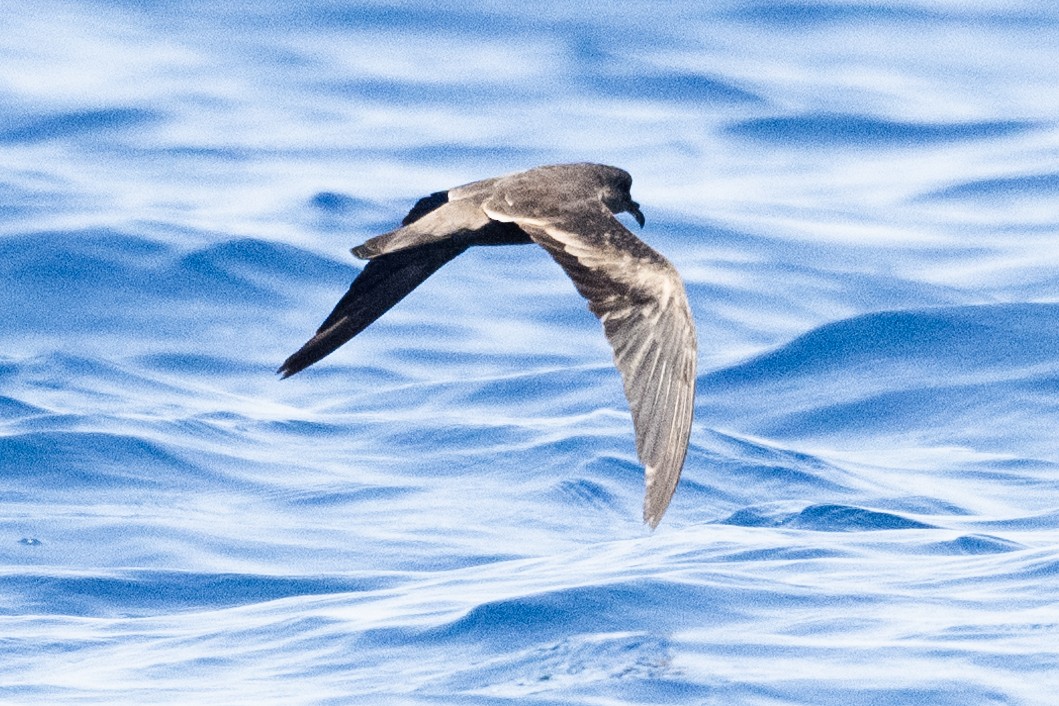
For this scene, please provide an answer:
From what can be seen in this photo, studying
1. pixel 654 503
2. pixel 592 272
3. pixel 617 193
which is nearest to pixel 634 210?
pixel 617 193

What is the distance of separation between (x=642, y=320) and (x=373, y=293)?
1.36m

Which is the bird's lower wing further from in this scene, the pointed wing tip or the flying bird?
the pointed wing tip

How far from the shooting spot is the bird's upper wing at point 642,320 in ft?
19.9

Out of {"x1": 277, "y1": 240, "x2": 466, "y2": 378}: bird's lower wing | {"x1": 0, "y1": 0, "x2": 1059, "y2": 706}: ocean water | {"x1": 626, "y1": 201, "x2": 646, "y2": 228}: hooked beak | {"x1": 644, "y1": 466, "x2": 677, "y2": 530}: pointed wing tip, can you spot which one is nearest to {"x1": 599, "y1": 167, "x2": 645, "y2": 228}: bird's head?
{"x1": 626, "y1": 201, "x2": 646, "y2": 228}: hooked beak

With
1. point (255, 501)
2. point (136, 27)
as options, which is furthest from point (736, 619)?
point (136, 27)

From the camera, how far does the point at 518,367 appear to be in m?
12.5

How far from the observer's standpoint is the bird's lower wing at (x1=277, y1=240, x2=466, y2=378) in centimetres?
738

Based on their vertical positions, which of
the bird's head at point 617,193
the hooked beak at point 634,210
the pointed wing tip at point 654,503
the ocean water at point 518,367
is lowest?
the ocean water at point 518,367

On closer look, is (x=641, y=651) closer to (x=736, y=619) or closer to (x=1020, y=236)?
(x=736, y=619)

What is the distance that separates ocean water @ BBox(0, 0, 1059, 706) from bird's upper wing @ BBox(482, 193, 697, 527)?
1242mm

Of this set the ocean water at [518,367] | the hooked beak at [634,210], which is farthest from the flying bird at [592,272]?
the ocean water at [518,367]

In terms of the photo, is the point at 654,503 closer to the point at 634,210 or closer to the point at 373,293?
the point at 373,293

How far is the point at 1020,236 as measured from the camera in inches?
594

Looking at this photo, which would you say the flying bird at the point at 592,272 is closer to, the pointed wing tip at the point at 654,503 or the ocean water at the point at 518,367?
the pointed wing tip at the point at 654,503
